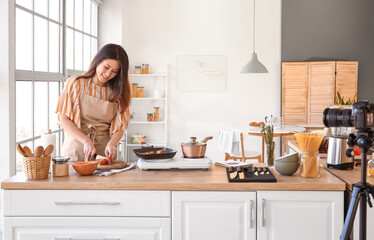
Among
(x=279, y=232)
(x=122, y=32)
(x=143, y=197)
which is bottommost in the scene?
(x=279, y=232)

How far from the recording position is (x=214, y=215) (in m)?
2.35

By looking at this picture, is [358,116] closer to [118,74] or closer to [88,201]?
[88,201]

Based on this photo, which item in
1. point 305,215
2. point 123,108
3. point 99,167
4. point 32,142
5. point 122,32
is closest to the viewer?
point 305,215

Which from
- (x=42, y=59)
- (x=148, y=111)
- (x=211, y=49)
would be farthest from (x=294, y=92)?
(x=42, y=59)

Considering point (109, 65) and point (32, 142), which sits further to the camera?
point (32, 142)

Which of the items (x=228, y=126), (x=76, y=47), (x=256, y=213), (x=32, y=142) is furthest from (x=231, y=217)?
(x=228, y=126)

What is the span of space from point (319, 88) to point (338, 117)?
211 inches

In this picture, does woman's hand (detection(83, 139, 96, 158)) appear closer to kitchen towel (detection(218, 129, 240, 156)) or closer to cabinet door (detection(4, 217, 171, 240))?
cabinet door (detection(4, 217, 171, 240))

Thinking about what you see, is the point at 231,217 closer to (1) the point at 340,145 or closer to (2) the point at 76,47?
(1) the point at 340,145

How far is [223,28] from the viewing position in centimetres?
774

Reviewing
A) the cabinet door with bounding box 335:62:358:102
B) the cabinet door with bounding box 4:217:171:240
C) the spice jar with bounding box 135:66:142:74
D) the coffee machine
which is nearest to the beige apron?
the cabinet door with bounding box 4:217:171:240

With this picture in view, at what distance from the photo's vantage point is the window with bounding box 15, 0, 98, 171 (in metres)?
4.18

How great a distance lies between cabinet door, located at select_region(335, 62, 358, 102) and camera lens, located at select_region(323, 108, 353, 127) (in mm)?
5370

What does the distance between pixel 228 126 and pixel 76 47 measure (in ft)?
10.2
